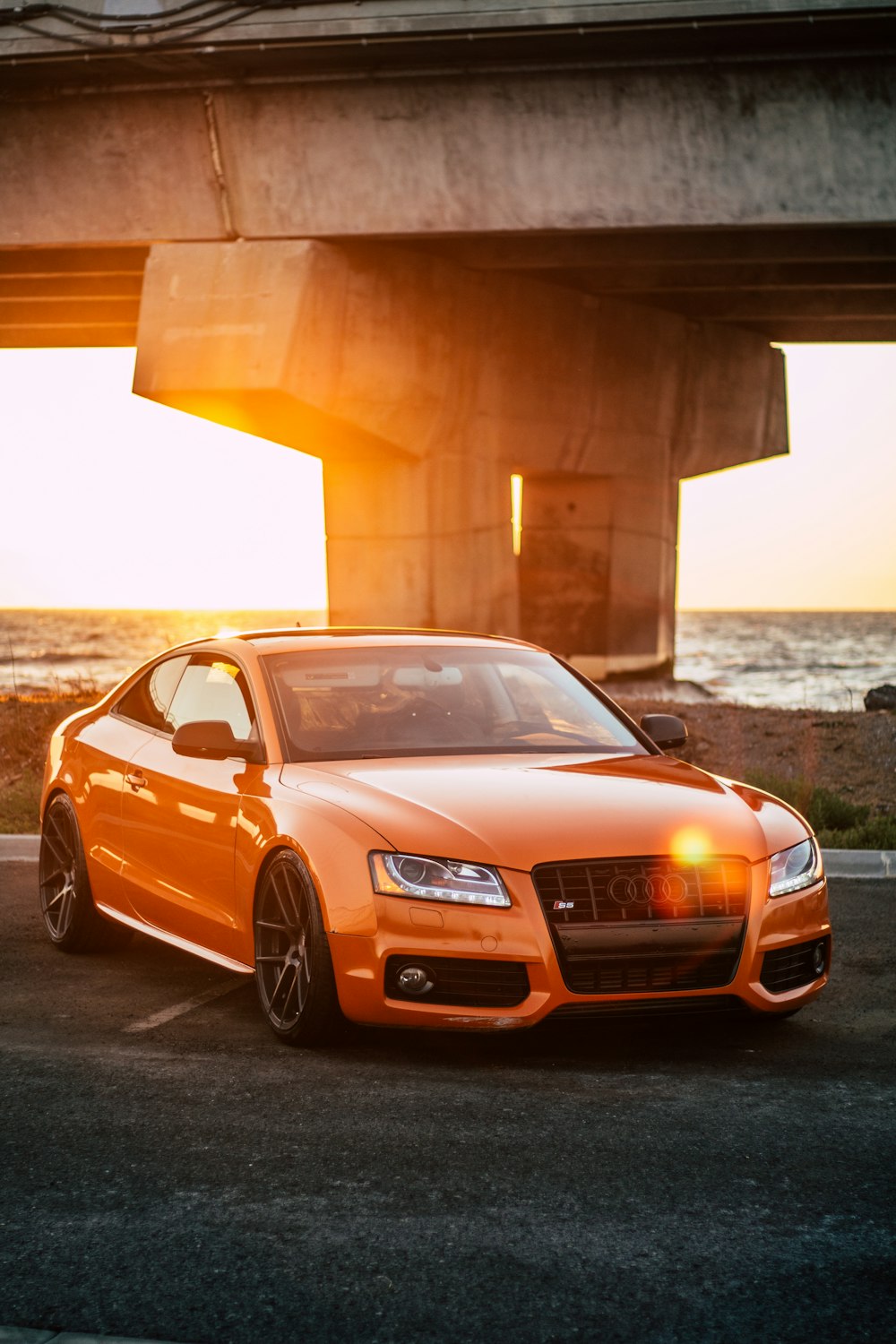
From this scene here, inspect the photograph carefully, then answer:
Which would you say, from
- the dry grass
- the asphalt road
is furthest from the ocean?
the asphalt road

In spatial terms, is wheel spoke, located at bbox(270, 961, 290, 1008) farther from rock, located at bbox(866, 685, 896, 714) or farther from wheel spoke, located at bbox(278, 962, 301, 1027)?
rock, located at bbox(866, 685, 896, 714)

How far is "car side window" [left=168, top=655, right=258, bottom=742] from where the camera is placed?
7.04 m

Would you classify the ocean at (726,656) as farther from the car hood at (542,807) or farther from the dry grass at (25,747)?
the car hood at (542,807)

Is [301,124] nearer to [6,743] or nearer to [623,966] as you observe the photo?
[6,743]

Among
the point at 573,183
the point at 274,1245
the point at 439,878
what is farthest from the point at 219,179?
the point at 274,1245

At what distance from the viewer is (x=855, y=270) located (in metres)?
23.2

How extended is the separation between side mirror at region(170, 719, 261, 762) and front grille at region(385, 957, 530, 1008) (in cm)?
Answer: 135

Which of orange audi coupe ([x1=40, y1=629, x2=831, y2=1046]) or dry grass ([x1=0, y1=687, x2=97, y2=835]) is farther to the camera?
dry grass ([x1=0, y1=687, x2=97, y2=835])

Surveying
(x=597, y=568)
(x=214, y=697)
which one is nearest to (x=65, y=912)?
(x=214, y=697)

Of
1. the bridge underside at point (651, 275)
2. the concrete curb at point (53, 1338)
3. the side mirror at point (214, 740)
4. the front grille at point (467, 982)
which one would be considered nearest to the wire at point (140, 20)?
the bridge underside at point (651, 275)

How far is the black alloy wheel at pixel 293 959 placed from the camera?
575 cm

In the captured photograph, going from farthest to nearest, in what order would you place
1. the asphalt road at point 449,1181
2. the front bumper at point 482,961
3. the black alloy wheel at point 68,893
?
the black alloy wheel at point 68,893, the front bumper at point 482,961, the asphalt road at point 449,1181

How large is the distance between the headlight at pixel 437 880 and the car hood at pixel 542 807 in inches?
1.4

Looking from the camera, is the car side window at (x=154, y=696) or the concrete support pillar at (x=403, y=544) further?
the concrete support pillar at (x=403, y=544)
